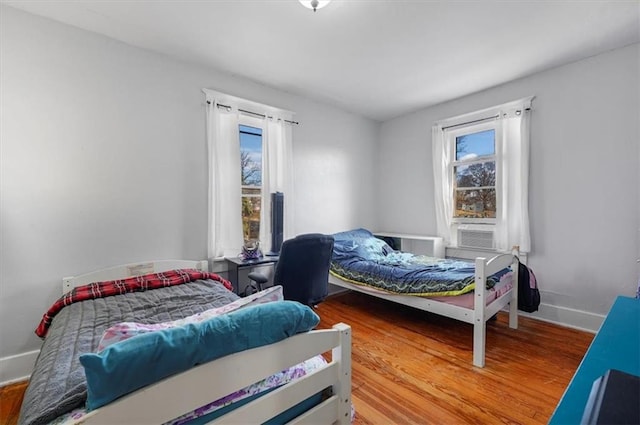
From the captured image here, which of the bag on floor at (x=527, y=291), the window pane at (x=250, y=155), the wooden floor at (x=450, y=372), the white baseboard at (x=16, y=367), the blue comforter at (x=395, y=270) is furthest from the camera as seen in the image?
the window pane at (x=250, y=155)

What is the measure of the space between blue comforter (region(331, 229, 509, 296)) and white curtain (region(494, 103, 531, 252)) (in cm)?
64

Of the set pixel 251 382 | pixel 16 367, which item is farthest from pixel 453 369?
pixel 16 367

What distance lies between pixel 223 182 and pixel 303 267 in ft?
4.38

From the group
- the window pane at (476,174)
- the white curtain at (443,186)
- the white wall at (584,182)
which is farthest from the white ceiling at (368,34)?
the window pane at (476,174)

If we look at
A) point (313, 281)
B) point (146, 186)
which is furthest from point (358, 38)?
point (146, 186)

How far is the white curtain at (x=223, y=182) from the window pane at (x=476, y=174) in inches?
113

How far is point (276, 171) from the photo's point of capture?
3244 mm

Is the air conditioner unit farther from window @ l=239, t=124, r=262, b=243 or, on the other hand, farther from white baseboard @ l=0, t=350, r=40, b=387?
white baseboard @ l=0, t=350, r=40, b=387

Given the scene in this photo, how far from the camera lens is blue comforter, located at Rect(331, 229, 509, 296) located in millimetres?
2408

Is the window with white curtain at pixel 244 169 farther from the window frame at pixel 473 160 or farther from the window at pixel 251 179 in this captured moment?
the window frame at pixel 473 160

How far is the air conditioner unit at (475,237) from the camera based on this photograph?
11.0 ft

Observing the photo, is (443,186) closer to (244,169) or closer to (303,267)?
(303,267)

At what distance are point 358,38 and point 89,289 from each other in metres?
2.87

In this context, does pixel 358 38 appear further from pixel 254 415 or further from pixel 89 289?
pixel 89 289
